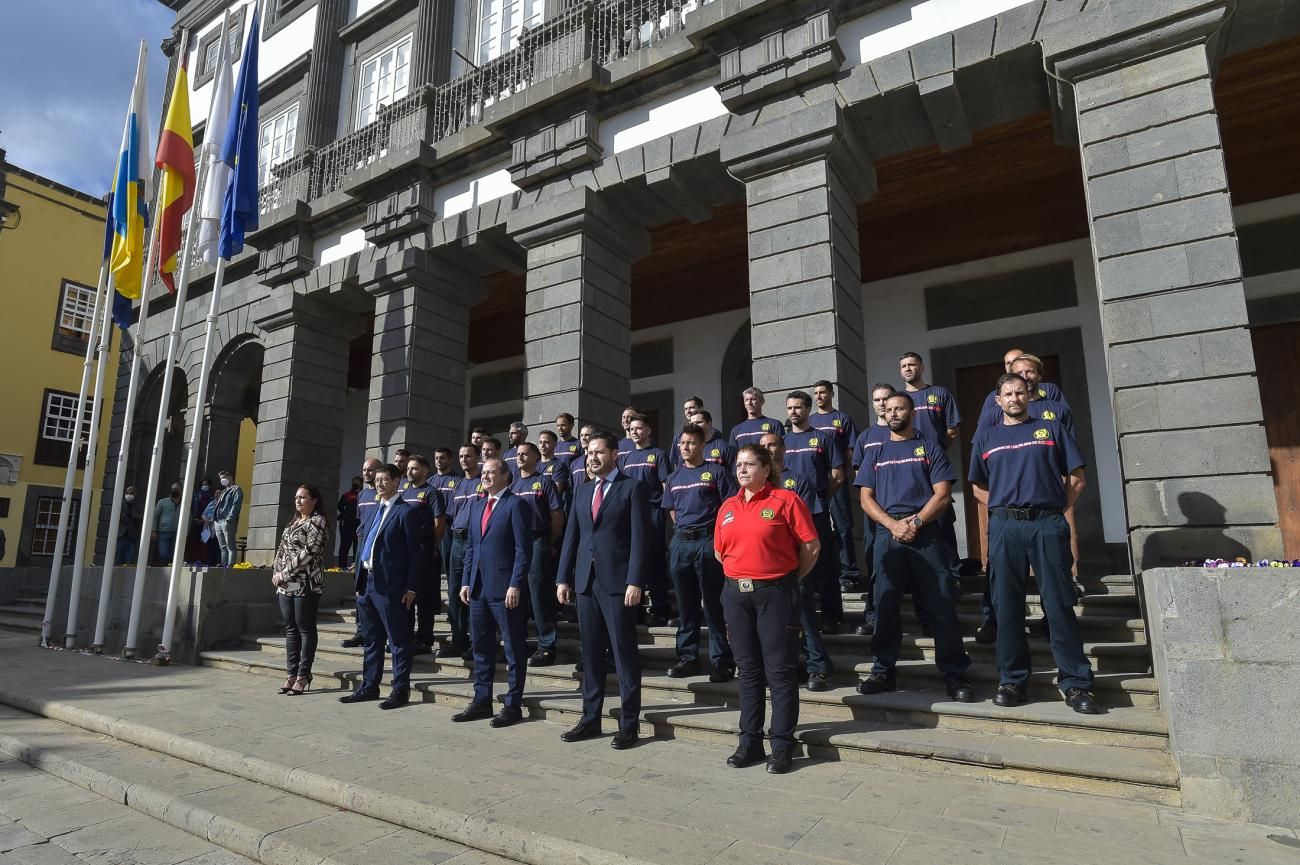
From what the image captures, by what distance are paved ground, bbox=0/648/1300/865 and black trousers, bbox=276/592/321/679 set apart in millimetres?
1110

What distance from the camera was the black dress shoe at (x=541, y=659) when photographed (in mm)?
6812

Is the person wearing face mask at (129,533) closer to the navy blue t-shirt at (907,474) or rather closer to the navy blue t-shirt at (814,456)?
the navy blue t-shirt at (814,456)

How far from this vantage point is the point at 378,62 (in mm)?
15172

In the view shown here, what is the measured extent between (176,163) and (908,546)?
1086 cm

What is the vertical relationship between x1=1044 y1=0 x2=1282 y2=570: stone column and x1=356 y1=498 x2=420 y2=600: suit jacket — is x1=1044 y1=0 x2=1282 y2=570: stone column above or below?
above

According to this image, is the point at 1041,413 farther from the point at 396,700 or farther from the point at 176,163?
the point at 176,163

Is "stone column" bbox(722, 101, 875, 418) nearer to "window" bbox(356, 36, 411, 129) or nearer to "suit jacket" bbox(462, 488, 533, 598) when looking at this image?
"suit jacket" bbox(462, 488, 533, 598)

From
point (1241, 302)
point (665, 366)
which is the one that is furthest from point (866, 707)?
point (665, 366)

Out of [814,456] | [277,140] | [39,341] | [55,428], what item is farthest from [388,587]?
[39,341]

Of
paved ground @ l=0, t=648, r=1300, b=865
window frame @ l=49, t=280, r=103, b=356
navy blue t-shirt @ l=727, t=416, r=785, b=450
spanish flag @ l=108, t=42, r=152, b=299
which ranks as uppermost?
window frame @ l=49, t=280, r=103, b=356

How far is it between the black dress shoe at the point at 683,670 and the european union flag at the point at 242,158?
28.3ft

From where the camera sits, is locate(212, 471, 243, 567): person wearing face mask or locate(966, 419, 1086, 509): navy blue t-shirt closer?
locate(966, 419, 1086, 509): navy blue t-shirt

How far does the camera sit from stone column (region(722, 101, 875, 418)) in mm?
8188

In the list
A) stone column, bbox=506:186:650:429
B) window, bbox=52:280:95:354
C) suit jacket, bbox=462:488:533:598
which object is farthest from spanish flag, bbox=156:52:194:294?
window, bbox=52:280:95:354
